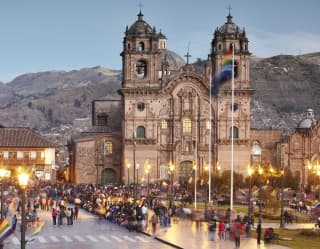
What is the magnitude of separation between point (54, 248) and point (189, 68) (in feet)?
188

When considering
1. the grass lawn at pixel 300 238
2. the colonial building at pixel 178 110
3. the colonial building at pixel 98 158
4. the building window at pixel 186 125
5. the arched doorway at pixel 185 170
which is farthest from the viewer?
the colonial building at pixel 98 158

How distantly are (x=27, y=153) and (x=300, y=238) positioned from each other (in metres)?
61.0

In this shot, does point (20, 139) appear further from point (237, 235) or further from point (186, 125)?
point (237, 235)

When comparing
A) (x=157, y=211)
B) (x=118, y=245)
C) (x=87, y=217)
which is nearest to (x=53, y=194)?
(x=87, y=217)

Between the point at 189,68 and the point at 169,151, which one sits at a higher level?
the point at 189,68

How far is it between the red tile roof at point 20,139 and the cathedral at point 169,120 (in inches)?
247

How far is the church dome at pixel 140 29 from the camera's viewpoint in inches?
3868

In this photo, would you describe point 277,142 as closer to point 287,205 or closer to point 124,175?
point 124,175

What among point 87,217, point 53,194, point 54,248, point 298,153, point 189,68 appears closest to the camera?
point 54,248

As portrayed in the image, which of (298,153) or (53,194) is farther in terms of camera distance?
(298,153)

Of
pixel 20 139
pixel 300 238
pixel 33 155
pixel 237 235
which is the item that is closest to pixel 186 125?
pixel 33 155

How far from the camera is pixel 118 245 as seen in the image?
4394 cm

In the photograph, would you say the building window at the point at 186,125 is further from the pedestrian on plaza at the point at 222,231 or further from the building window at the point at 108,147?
the pedestrian on plaza at the point at 222,231

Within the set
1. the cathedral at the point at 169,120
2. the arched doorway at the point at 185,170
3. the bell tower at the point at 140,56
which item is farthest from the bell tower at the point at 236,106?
the bell tower at the point at 140,56
